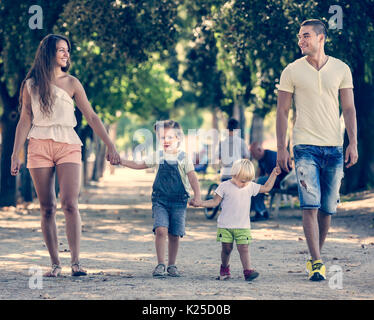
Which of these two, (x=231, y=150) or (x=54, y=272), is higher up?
(x=231, y=150)

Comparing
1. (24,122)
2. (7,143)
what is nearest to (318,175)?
(24,122)

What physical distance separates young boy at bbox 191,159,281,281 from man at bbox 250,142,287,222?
7.01 metres

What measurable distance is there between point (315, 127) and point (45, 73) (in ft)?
8.50

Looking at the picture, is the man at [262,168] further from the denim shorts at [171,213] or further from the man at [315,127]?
the man at [315,127]

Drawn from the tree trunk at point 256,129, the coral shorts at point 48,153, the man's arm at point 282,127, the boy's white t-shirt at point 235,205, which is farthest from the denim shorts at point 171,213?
the tree trunk at point 256,129

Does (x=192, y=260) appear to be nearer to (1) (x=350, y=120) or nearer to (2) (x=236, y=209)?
(2) (x=236, y=209)

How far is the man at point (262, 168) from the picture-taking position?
A: 1513 cm

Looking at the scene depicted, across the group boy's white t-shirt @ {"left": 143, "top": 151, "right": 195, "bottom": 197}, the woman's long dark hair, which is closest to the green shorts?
boy's white t-shirt @ {"left": 143, "top": 151, "right": 195, "bottom": 197}

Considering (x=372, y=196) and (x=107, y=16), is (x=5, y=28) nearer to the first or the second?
(x=107, y=16)

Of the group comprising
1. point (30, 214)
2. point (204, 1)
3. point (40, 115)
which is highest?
point (204, 1)

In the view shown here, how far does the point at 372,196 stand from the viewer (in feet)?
61.8

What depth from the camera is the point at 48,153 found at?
756 cm
